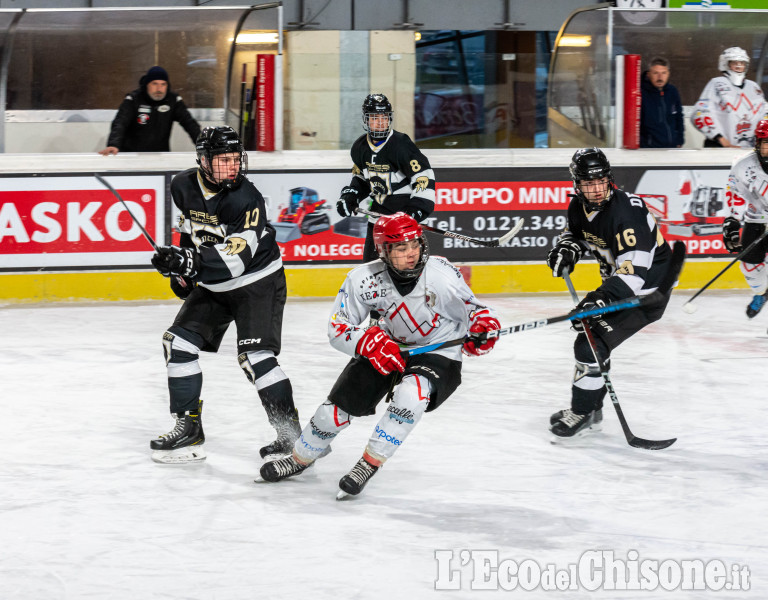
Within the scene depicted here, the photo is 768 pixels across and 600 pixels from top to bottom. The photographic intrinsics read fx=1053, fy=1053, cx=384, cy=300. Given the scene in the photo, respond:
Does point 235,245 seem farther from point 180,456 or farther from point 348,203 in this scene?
point 348,203

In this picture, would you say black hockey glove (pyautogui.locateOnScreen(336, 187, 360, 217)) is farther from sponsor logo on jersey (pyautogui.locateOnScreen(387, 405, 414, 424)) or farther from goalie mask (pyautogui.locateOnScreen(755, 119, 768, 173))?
sponsor logo on jersey (pyautogui.locateOnScreen(387, 405, 414, 424))

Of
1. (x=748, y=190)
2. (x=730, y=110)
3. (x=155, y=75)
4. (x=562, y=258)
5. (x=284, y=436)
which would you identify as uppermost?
Answer: (x=155, y=75)

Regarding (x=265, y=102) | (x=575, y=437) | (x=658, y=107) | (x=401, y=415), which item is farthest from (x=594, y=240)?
(x=658, y=107)

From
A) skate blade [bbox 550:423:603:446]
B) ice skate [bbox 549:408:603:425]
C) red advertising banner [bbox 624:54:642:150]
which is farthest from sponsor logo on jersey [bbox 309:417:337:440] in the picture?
red advertising banner [bbox 624:54:642:150]

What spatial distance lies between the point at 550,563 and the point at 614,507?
1.92 ft

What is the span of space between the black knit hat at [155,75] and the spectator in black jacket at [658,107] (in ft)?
11.4

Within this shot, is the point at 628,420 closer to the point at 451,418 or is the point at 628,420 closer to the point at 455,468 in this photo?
the point at 451,418

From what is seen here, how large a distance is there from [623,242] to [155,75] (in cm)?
415

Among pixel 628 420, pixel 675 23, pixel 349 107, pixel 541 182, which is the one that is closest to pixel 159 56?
pixel 349 107

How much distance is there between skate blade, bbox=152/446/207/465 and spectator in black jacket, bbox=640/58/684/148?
16.5 feet

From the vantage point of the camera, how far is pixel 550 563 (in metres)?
2.90

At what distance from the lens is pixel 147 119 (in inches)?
285

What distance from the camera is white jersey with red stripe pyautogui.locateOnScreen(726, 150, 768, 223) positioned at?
604 cm

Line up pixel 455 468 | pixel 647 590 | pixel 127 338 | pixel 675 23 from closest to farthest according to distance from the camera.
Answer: pixel 647 590
pixel 455 468
pixel 127 338
pixel 675 23
